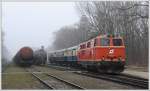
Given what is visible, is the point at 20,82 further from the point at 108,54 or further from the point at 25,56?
the point at 25,56

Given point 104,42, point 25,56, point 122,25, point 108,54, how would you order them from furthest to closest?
1. point 122,25
2. point 25,56
3. point 104,42
4. point 108,54

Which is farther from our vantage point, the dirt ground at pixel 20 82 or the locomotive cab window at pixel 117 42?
the locomotive cab window at pixel 117 42

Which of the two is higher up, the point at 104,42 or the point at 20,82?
the point at 104,42

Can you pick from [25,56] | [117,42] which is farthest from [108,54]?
[25,56]

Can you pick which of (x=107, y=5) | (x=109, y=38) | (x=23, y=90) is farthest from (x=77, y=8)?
(x=23, y=90)

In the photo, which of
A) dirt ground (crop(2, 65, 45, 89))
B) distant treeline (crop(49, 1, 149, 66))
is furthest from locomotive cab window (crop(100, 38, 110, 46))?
distant treeline (crop(49, 1, 149, 66))

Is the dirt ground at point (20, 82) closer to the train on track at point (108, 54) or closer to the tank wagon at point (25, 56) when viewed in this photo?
the train on track at point (108, 54)

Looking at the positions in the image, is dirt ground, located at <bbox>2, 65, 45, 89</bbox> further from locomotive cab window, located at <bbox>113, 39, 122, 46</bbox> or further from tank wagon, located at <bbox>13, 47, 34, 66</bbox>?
tank wagon, located at <bbox>13, 47, 34, 66</bbox>

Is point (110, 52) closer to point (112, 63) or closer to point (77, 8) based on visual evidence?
point (112, 63)

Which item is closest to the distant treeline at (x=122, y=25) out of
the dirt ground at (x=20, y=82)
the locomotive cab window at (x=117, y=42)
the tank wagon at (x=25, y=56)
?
the tank wagon at (x=25, y=56)

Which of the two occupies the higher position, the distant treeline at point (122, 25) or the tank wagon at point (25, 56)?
the distant treeline at point (122, 25)

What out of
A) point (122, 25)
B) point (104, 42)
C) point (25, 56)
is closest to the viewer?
point (104, 42)

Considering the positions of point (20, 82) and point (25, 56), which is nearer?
point (20, 82)

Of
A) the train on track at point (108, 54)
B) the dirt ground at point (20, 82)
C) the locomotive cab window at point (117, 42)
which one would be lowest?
the dirt ground at point (20, 82)
